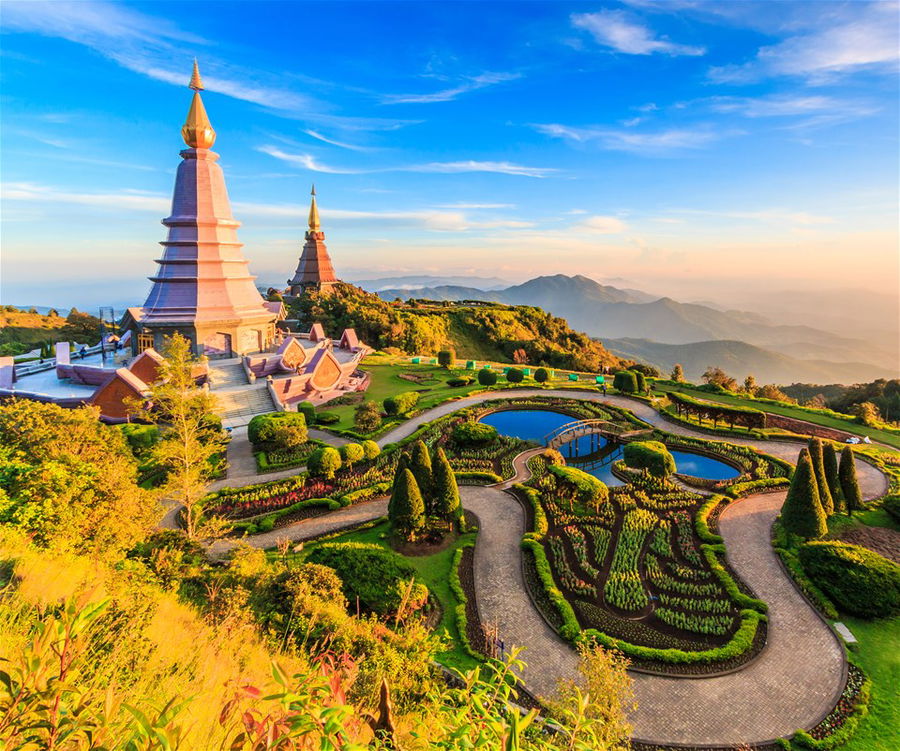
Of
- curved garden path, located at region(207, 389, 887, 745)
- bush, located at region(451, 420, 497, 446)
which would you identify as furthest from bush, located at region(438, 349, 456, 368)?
curved garden path, located at region(207, 389, 887, 745)

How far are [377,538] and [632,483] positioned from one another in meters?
13.5

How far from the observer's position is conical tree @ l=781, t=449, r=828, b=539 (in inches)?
669

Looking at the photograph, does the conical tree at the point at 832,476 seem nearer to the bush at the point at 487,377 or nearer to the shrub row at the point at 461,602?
the shrub row at the point at 461,602

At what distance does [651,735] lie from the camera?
10.6 m

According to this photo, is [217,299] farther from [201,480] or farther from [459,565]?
[459,565]

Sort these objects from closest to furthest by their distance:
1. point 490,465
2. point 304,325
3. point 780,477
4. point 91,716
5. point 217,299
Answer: point 91,716
point 780,477
point 490,465
point 217,299
point 304,325

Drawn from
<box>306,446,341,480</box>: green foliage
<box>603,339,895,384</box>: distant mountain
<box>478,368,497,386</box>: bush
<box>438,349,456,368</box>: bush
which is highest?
<box>438,349,456,368</box>: bush

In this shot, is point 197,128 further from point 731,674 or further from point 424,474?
point 731,674

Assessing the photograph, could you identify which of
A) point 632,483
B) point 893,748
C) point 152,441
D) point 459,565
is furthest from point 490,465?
point 152,441

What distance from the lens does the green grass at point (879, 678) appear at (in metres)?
10.4

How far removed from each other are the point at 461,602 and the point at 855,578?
1293 centimetres

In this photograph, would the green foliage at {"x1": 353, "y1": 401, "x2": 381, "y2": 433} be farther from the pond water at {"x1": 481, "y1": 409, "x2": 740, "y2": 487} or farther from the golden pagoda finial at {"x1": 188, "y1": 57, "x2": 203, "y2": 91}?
the golden pagoda finial at {"x1": 188, "y1": 57, "x2": 203, "y2": 91}

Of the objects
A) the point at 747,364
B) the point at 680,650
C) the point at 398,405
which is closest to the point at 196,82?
the point at 398,405

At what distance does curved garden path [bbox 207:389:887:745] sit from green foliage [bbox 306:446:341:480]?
277 centimetres
